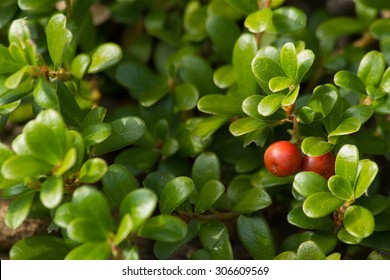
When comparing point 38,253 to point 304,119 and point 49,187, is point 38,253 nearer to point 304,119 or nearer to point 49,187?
point 49,187

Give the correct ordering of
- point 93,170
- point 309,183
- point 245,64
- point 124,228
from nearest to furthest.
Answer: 1. point 124,228
2. point 93,170
3. point 309,183
4. point 245,64

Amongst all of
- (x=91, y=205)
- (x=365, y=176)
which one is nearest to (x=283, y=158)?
(x=365, y=176)

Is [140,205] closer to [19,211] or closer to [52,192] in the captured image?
[52,192]

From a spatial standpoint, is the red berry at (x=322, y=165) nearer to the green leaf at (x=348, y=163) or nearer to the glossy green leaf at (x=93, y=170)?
the green leaf at (x=348, y=163)

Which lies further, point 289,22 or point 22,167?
point 289,22

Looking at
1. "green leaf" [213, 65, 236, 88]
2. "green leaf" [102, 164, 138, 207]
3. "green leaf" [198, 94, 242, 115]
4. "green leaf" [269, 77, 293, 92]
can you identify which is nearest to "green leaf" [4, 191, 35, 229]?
"green leaf" [102, 164, 138, 207]
